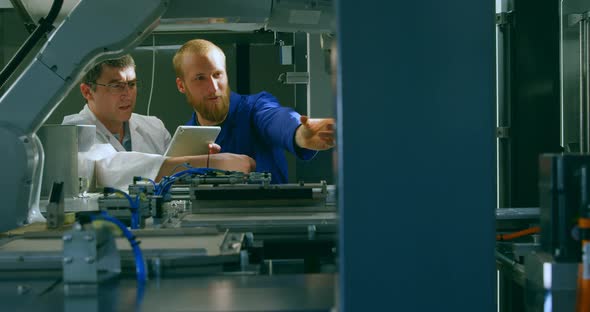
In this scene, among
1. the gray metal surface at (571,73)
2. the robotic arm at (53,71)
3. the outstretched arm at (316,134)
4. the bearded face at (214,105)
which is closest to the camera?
the robotic arm at (53,71)

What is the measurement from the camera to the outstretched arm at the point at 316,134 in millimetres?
2525

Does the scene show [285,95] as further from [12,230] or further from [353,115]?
[353,115]

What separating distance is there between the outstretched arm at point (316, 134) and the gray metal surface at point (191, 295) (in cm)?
143

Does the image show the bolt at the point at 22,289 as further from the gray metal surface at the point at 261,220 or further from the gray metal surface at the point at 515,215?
the gray metal surface at the point at 515,215

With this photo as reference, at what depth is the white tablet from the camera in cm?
285

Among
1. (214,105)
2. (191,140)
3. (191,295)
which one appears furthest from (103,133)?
(191,295)

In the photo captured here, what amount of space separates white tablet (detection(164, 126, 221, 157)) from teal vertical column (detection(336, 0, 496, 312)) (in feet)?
6.84

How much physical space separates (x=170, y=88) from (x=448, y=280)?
401 cm

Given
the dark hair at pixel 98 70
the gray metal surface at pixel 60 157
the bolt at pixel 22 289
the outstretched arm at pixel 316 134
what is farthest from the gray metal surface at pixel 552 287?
the dark hair at pixel 98 70

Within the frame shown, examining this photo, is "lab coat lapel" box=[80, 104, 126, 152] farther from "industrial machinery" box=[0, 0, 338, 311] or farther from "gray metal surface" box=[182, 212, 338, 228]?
"gray metal surface" box=[182, 212, 338, 228]

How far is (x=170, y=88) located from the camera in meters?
4.63

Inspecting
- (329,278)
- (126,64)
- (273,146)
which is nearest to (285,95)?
(273,146)

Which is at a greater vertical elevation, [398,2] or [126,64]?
[126,64]

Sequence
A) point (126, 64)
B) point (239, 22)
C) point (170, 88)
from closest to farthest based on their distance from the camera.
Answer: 1. point (239, 22)
2. point (126, 64)
3. point (170, 88)
